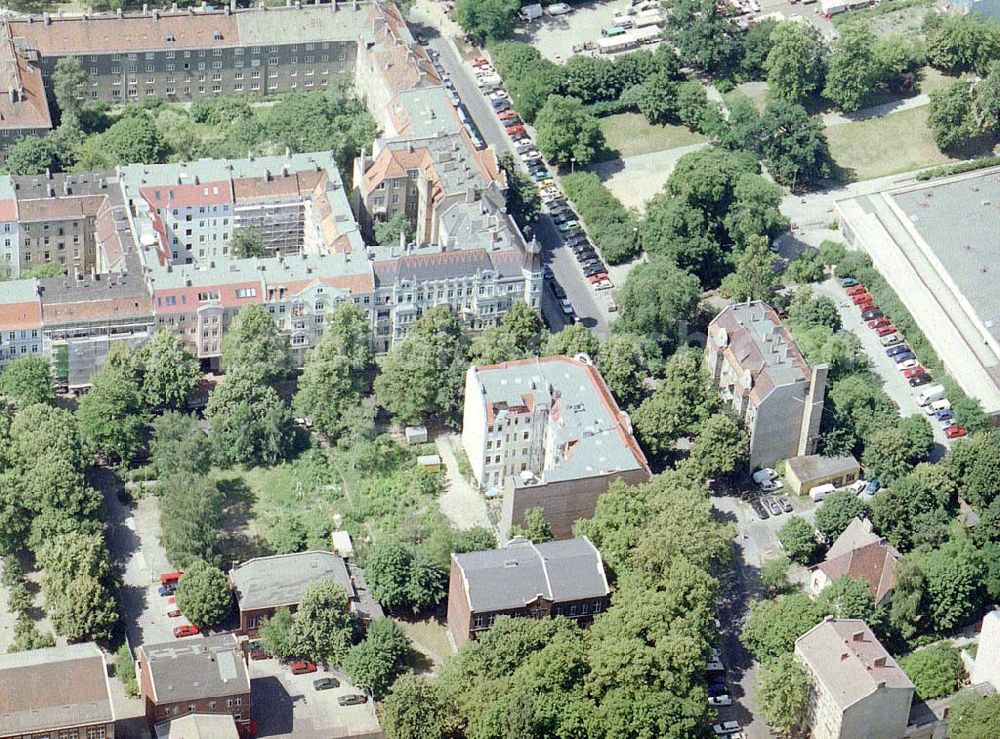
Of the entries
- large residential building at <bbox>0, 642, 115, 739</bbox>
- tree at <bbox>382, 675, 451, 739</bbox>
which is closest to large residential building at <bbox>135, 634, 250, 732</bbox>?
large residential building at <bbox>0, 642, 115, 739</bbox>

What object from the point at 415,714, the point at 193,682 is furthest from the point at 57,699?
the point at 415,714

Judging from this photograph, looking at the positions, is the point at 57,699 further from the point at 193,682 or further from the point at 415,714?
the point at 415,714

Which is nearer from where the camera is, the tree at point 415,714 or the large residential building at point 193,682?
the large residential building at point 193,682

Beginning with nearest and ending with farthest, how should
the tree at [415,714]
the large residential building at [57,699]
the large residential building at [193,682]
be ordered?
the large residential building at [57,699]
the large residential building at [193,682]
the tree at [415,714]

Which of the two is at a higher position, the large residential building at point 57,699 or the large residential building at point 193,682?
the large residential building at point 57,699

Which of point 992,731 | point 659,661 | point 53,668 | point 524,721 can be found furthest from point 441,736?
point 992,731

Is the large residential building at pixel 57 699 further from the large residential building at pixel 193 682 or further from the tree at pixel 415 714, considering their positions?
the tree at pixel 415 714

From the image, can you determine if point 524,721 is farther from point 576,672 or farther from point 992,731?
point 992,731

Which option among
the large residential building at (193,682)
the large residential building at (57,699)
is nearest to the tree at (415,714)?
the large residential building at (193,682)
